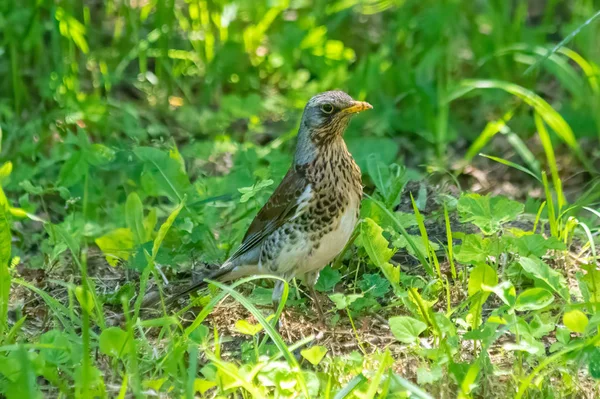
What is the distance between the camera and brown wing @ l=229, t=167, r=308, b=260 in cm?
450

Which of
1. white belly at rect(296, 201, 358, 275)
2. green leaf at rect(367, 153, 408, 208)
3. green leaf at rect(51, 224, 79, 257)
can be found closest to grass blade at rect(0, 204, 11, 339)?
green leaf at rect(51, 224, 79, 257)

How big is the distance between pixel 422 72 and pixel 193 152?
181 centimetres

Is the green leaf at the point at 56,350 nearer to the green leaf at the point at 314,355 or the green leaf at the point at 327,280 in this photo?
the green leaf at the point at 314,355

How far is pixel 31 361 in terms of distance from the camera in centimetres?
369

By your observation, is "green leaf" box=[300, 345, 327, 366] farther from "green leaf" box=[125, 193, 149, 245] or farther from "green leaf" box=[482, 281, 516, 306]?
"green leaf" box=[125, 193, 149, 245]

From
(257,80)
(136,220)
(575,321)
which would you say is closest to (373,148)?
(257,80)

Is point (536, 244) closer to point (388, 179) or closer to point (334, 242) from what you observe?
point (334, 242)

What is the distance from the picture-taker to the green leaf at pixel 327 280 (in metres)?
4.62

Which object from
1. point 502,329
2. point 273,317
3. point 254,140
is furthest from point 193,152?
point 502,329

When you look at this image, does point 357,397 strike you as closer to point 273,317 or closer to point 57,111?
point 273,317

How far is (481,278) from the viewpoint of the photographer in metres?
3.95

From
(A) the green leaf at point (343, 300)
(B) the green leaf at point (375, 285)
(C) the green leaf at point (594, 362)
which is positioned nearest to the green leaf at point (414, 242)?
(B) the green leaf at point (375, 285)

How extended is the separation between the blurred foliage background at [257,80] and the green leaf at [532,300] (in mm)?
2035

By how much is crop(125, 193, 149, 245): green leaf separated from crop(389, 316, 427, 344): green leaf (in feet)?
5.30
